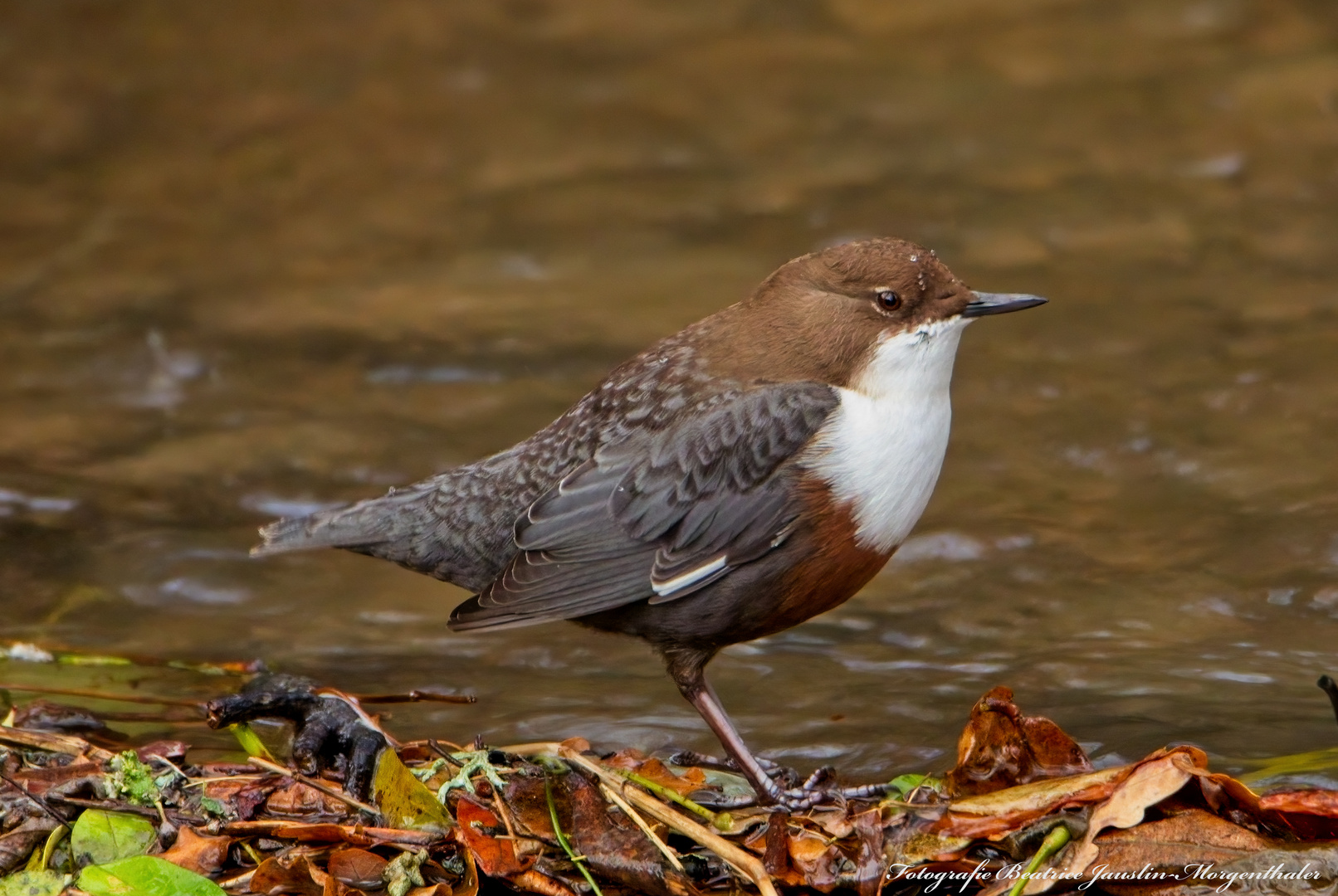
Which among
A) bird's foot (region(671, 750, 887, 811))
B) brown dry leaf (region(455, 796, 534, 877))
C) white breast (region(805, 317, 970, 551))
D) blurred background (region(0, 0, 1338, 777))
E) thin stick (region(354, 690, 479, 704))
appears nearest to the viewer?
brown dry leaf (region(455, 796, 534, 877))

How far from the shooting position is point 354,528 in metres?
4.31

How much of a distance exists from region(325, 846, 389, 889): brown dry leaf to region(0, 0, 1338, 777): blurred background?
107 centimetres

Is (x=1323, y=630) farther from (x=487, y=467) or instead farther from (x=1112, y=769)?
(x=487, y=467)

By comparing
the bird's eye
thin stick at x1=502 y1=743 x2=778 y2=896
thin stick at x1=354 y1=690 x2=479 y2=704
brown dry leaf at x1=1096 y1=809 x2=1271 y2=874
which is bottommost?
thin stick at x1=354 y1=690 x2=479 y2=704

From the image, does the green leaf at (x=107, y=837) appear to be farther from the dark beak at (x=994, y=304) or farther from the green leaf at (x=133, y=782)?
the dark beak at (x=994, y=304)

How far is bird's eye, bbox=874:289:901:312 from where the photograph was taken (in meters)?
3.96

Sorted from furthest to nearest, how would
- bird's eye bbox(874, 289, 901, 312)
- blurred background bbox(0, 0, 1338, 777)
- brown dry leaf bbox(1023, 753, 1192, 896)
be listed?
blurred background bbox(0, 0, 1338, 777)
bird's eye bbox(874, 289, 901, 312)
brown dry leaf bbox(1023, 753, 1192, 896)

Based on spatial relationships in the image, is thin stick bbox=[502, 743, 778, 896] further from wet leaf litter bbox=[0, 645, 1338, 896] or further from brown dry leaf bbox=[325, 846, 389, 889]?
brown dry leaf bbox=[325, 846, 389, 889]

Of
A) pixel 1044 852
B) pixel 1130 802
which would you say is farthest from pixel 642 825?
pixel 1130 802

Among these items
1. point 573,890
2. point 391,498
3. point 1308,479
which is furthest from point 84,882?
point 1308,479

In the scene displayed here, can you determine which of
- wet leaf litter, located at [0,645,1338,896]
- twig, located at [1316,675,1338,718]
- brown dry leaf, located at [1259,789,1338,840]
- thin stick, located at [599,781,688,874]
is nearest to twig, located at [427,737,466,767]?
wet leaf litter, located at [0,645,1338,896]

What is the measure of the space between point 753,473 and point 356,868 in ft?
4.45

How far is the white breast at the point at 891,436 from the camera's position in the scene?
12.7 ft

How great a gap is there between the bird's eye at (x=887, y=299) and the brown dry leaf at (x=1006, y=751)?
99 centimetres
